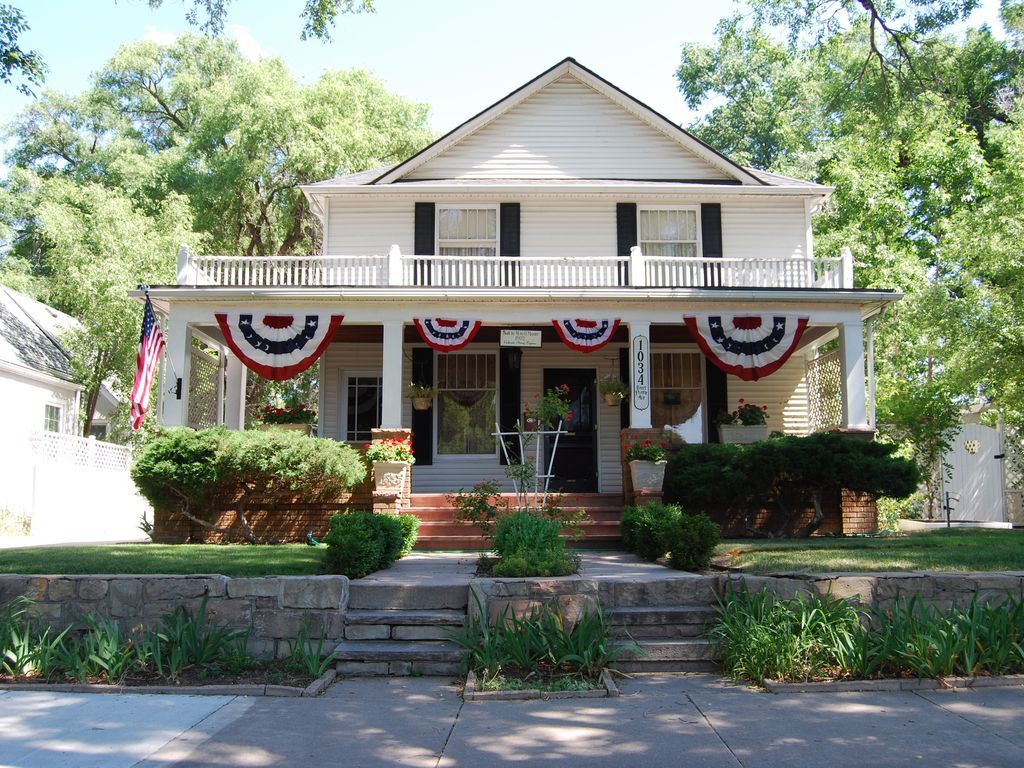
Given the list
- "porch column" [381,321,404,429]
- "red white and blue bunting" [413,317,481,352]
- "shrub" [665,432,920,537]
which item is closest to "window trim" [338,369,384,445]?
"porch column" [381,321,404,429]

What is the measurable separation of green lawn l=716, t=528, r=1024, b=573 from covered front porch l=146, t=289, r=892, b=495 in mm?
3534

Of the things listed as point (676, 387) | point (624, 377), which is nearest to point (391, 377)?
point (624, 377)

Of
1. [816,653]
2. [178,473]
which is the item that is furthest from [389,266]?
[816,653]

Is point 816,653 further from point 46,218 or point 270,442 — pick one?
point 46,218

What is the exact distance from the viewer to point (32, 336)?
21.8 metres

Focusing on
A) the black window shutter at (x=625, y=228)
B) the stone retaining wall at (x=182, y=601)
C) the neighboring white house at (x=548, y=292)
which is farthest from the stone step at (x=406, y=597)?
the black window shutter at (x=625, y=228)

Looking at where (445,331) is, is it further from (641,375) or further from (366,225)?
(366,225)

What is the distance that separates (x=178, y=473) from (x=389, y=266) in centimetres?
504

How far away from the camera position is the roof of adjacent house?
20.2m

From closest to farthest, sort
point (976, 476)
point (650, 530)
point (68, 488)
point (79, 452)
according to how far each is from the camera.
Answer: point (650, 530)
point (68, 488)
point (976, 476)
point (79, 452)

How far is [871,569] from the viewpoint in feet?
24.6

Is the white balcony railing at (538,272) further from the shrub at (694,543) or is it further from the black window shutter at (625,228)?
the shrub at (694,543)

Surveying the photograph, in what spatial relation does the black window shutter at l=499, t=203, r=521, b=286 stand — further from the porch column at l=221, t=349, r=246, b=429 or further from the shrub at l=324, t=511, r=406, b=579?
the shrub at l=324, t=511, r=406, b=579

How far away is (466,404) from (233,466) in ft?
17.6
